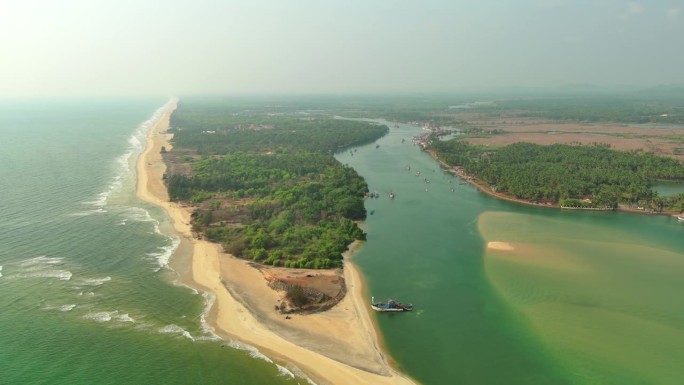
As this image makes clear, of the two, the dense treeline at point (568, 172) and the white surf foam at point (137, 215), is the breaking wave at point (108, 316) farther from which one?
the dense treeline at point (568, 172)

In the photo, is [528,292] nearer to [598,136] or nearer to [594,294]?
[594,294]

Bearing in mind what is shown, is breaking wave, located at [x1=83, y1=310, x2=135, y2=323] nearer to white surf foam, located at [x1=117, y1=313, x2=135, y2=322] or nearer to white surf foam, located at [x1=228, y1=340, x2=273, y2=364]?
white surf foam, located at [x1=117, y1=313, x2=135, y2=322]

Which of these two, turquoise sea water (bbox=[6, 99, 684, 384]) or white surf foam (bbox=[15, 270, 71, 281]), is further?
white surf foam (bbox=[15, 270, 71, 281])

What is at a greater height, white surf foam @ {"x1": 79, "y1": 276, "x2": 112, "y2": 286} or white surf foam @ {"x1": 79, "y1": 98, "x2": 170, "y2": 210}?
white surf foam @ {"x1": 79, "y1": 98, "x2": 170, "y2": 210}

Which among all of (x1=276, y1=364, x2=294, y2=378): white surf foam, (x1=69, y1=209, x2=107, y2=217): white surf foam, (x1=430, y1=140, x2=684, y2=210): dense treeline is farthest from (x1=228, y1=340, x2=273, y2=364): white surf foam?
(x1=430, y1=140, x2=684, y2=210): dense treeline

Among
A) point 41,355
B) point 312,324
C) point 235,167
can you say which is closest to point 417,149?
point 235,167

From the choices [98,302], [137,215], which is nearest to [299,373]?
[98,302]
